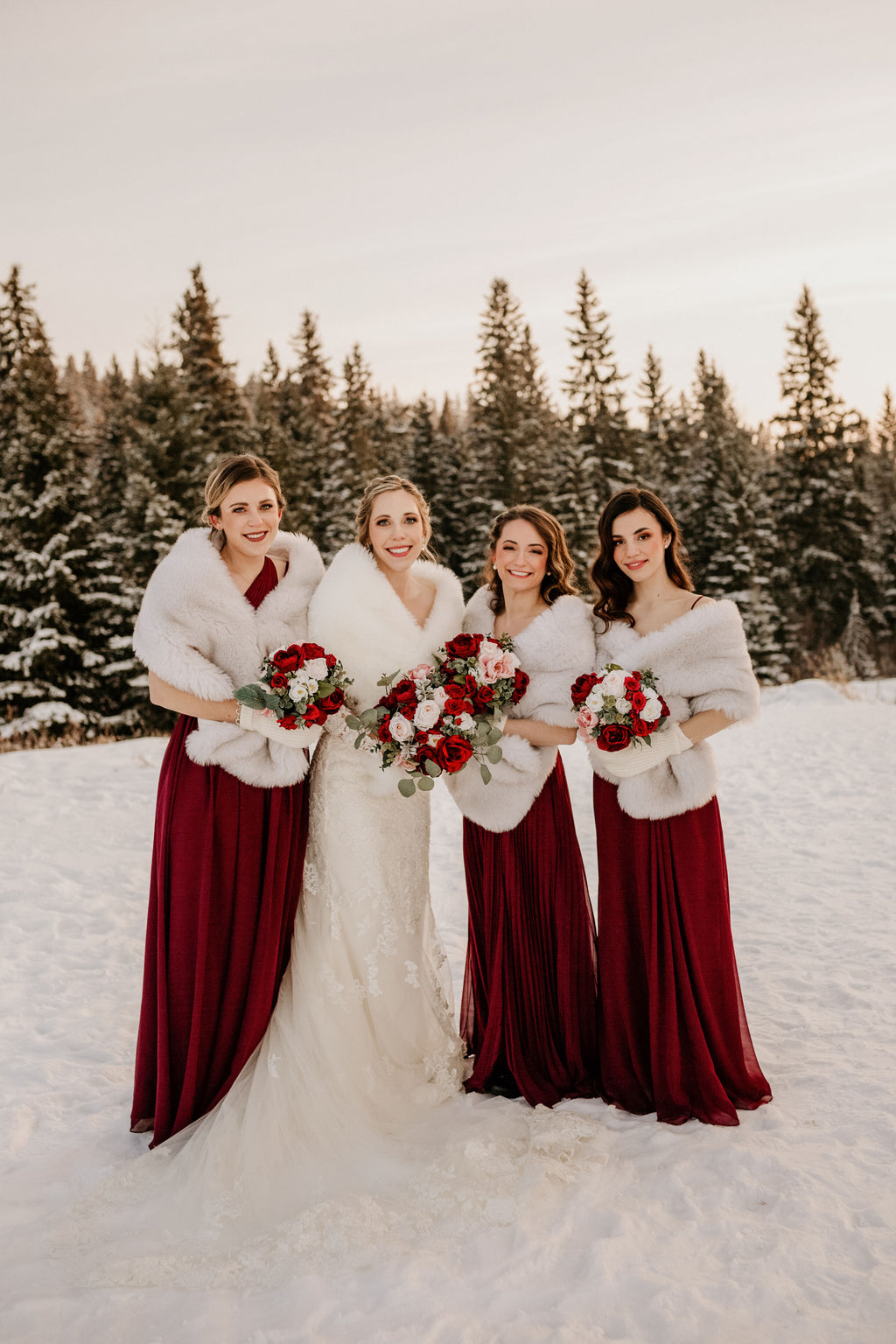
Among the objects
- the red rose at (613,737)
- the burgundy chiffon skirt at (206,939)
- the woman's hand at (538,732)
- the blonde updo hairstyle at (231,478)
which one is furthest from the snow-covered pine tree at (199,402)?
the red rose at (613,737)

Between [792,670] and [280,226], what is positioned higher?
[280,226]

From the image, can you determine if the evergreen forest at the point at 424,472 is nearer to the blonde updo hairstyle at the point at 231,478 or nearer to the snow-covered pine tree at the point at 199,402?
the snow-covered pine tree at the point at 199,402

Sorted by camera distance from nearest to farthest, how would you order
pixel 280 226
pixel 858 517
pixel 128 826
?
pixel 128 826 → pixel 280 226 → pixel 858 517

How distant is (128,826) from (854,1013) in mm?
6721

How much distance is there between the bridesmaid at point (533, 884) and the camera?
4281 millimetres

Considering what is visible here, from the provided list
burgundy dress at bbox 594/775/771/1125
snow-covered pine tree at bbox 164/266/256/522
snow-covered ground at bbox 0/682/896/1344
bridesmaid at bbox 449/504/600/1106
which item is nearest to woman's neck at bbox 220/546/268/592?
bridesmaid at bbox 449/504/600/1106

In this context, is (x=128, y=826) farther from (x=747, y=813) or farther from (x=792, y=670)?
(x=792, y=670)

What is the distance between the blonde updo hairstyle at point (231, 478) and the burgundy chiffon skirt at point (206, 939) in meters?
1.24

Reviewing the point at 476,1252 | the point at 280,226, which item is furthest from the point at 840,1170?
the point at 280,226

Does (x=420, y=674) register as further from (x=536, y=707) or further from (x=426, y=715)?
(x=536, y=707)

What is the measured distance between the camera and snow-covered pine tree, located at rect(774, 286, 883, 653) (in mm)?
36656

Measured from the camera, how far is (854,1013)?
5148mm

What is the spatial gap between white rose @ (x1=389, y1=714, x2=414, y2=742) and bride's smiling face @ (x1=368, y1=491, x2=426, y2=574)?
0.94 m

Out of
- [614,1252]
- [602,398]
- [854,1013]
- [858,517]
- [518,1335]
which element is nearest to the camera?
[518,1335]
